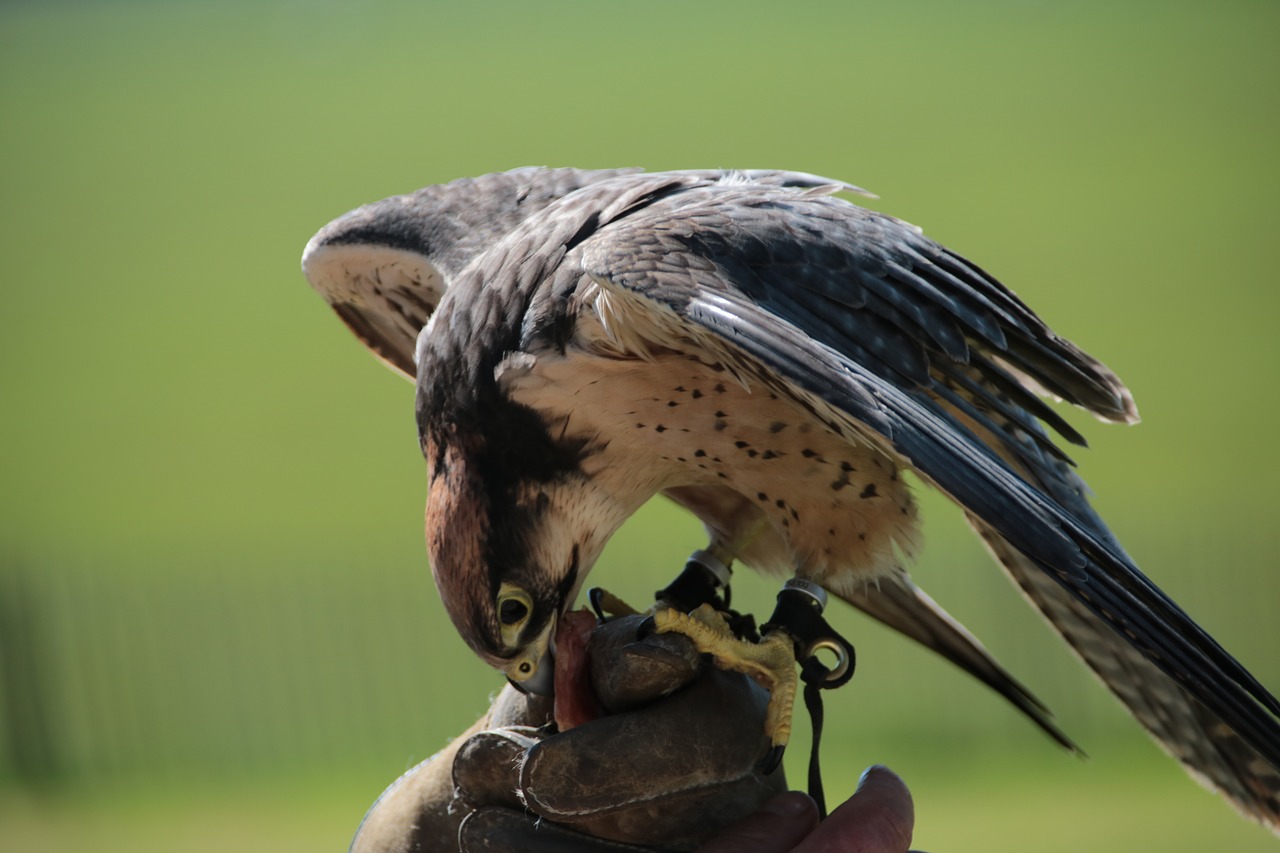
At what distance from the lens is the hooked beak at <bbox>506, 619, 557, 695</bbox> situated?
5.72 feet

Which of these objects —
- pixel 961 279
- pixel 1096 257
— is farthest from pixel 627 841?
pixel 1096 257

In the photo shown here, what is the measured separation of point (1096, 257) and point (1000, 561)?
6.61m

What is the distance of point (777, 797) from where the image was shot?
168 cm

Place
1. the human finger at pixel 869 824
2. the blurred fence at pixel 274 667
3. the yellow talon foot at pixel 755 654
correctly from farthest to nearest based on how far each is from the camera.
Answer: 1. the blurred fence at pixel 274 667
2. the yellow talon foot at pixel 755 654
3. the human finger at pixel 869 824

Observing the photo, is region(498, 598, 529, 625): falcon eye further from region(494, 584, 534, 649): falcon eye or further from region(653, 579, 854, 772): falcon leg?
region(653, 579, 854, 772): falcon leg

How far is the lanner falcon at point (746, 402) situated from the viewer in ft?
4.88

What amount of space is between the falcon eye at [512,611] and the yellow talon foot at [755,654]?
0.65ft

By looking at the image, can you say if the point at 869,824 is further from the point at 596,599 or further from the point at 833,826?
the point at 596,599

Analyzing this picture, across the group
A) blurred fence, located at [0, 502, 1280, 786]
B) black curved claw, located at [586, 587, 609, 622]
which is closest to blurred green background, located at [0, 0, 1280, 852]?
blurred fence, located at [0, 502, 1280, 786]

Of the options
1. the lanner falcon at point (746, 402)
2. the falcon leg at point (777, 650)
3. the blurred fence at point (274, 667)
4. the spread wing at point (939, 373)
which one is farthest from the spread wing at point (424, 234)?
the blurred fence at point (274, 667)

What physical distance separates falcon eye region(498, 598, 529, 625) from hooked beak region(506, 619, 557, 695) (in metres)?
0.04

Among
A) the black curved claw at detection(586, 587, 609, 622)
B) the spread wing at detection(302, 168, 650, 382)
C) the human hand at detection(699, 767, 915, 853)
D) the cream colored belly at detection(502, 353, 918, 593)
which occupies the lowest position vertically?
the human hand at detection(699, 767, 915, 853)

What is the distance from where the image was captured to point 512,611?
1726mm

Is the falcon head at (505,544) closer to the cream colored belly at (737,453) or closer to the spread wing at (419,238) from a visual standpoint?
the cream colored belly at (737,453)
